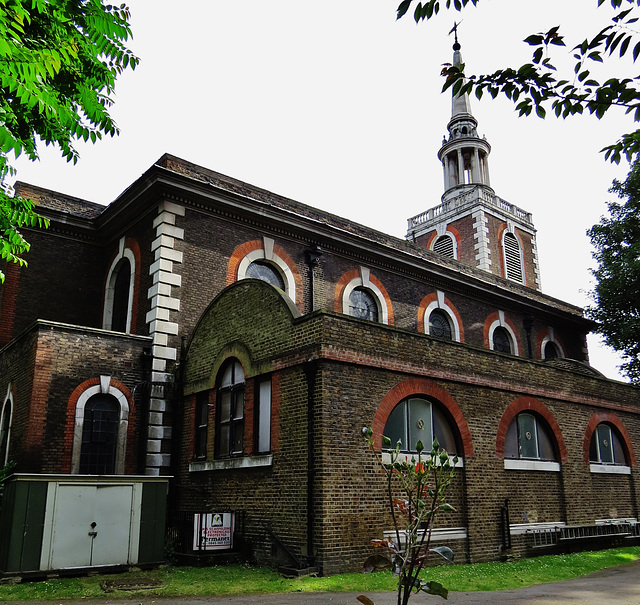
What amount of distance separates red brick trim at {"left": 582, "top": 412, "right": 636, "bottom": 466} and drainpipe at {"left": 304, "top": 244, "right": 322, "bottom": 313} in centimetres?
854

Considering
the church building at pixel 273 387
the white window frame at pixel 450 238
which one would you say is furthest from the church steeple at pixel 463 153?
the church building at pixel 273 387

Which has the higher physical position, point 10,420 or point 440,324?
point 440,324

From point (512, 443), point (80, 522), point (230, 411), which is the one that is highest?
point (230, 411)

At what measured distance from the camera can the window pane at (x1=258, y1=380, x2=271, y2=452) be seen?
13414mm

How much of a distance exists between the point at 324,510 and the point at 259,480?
2.23m

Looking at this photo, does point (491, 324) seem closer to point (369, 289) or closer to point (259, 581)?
point (369, 289)

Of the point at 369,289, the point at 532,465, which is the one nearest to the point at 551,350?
the point at 369,289

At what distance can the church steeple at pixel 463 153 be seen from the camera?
42781 mm

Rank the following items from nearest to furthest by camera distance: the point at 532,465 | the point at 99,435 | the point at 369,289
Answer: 1. the point at 532,465
2. the point at 99,435
3. the point at 369,289

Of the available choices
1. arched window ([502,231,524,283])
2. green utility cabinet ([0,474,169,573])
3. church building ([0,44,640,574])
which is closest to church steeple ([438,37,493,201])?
arched window ([502,231,524,283])

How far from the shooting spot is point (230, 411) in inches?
579

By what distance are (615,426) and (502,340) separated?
821cm

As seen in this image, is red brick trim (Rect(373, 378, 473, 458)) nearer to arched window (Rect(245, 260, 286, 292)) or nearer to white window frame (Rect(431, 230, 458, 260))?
arched window (Rect(245, 260, 286, 292))

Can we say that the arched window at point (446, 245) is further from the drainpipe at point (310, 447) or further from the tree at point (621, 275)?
the drainpipe at point (310, 447)
